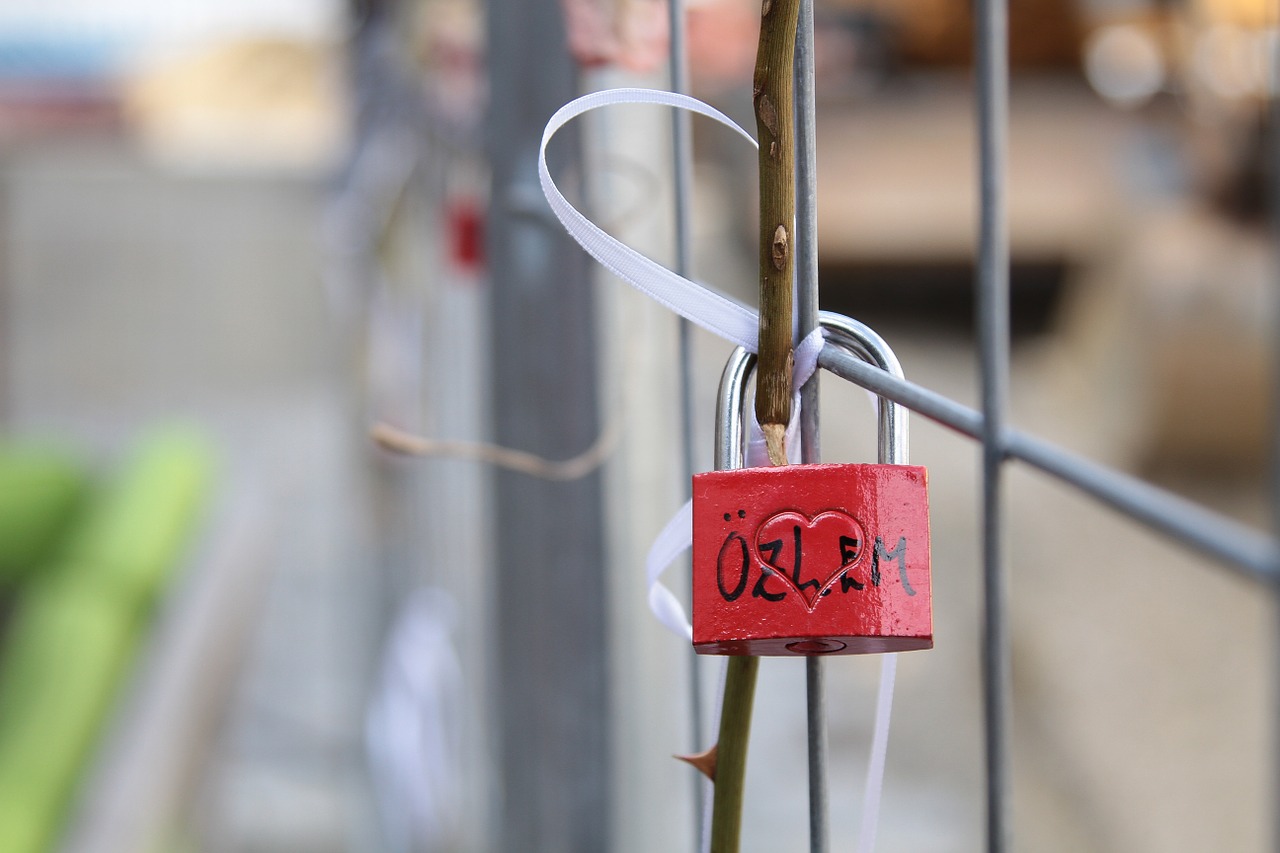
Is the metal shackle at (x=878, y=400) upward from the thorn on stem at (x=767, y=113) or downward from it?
downward

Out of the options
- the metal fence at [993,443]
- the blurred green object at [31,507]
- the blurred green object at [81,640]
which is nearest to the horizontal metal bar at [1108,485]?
the metal fence at [993,443]

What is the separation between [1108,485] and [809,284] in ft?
0.22

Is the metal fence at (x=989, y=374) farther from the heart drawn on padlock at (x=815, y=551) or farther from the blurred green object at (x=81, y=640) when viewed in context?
the blurred green object at (x=81, y=640)

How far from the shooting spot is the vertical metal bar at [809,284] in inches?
8.0

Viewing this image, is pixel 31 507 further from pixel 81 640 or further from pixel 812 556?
pixel 812 556

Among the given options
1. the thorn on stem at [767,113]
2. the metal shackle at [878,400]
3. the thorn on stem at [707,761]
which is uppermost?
the thorn on stem at [767,113]

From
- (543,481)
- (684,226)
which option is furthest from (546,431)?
(684,226)

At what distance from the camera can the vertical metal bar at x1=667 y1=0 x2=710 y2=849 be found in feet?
0.88

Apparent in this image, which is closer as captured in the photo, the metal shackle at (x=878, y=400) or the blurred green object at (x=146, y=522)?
the metal shackle at (x=878, y=400)

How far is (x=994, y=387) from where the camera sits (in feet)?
0.61

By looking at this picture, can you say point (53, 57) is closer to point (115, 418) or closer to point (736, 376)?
point (115, 418)

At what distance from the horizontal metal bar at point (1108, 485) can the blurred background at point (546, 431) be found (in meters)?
0.04

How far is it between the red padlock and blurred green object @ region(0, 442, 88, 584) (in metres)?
2.85

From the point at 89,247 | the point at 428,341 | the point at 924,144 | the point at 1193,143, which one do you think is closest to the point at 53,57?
the point at 89,247
